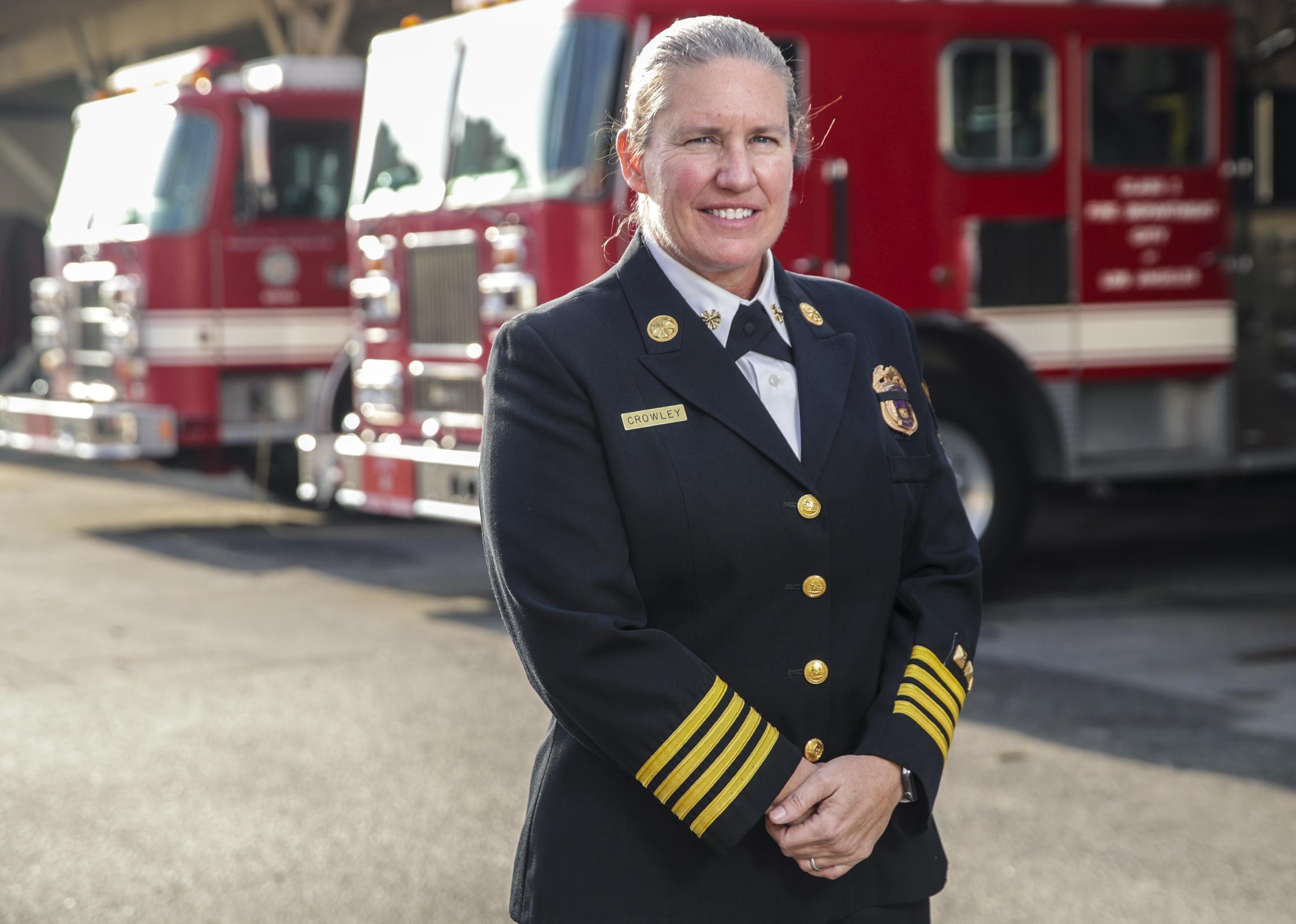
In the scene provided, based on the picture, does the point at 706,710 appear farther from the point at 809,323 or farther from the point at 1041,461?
the point at 1041,461

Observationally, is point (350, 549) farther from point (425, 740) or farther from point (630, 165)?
point (630, 165)

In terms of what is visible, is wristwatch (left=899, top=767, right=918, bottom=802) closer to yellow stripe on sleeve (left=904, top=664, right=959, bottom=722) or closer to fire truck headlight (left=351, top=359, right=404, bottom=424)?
yellow stripe on sleeve (left=904, top=664, right=959, bottom=722)

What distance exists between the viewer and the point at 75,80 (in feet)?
91.1

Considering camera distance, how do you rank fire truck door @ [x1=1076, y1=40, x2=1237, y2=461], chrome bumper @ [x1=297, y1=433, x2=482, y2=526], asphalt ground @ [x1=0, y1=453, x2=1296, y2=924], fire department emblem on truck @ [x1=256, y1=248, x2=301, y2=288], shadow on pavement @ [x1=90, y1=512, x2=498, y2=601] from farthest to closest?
fire department emblem on truck @ [x1=256, y1=248, x2=301, y2=288] → shadow on pavement @ [x1=90, y1=512, x2=498, y2=601] → fire truck door @ [x1=1076, y1=40, x2=1237, y2=461] → chrome bumper @ [x1=297, y1=433, x2=482, y2=526] → asphalt ground @ [x1=0, y1=453, x2=1296, y2=924]

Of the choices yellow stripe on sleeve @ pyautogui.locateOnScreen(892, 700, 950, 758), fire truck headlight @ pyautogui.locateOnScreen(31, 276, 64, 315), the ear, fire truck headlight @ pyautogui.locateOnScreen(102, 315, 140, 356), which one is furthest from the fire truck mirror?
yellow stripe on sleeve @ pyautogui.locateOnScreen(892, 700, 950, 758)

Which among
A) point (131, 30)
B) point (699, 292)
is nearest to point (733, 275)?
point (699, 292)

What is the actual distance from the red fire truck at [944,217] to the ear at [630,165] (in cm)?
551

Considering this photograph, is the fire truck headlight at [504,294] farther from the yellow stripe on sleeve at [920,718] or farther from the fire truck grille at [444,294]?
the yellow stripe on sleeve at [920,718]

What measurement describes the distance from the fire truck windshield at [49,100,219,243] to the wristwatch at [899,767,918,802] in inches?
389

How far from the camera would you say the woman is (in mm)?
2070

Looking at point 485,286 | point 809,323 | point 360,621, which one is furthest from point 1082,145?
point 809,323

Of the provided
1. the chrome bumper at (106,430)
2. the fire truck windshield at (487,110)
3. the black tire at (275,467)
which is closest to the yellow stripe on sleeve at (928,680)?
the fire truck windshield at (487,110)

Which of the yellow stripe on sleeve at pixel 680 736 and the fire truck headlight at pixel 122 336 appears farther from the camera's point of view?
the fire truck headlight at pixel 122 336

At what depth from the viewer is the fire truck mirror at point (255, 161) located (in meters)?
10.9
